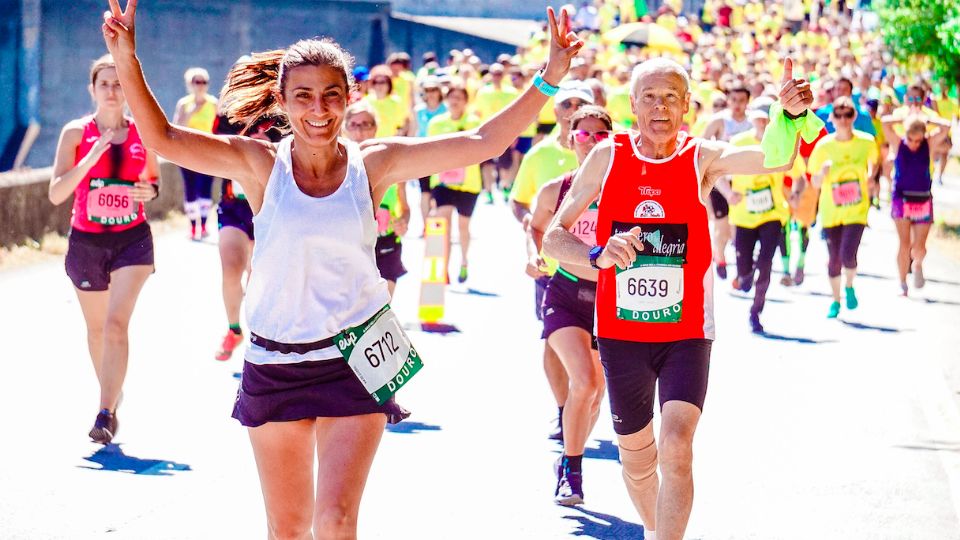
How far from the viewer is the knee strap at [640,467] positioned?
6129 mm

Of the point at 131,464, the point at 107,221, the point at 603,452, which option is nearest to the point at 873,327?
the point at 603,452

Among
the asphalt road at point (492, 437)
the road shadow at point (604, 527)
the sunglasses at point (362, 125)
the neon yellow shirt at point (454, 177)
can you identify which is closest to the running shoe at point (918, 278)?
the asphalt road at point (492, 437)

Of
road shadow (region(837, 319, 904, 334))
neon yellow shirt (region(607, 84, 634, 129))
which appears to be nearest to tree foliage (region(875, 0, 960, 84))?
neon yellow shirt (region(607, 84, 634, 129))

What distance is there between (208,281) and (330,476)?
34.9 ft

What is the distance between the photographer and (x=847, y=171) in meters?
13.9

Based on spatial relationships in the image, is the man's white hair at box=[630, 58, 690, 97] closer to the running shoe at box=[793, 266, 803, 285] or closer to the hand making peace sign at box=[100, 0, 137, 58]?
the hand making peace sign at box=[100, 0, 137, 58]

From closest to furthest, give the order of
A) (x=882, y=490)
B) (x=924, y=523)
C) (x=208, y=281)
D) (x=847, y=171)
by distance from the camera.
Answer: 1. (x=924, y=523)
2. (x=882, y=490)
3. (x=847, y=171)
4. (x=208, y=281)

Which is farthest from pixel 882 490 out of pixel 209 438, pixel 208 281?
pixel 208 281

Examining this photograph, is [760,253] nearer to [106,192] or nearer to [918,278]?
[918,278]

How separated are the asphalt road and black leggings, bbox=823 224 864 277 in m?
0.43

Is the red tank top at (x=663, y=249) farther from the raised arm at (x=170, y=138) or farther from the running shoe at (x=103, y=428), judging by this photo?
the running shoe at (x=103, y=428)

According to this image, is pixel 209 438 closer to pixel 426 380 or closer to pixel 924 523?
pixel 426 380

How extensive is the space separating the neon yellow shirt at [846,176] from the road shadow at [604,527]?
724 cm

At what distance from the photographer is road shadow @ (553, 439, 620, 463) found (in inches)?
334
